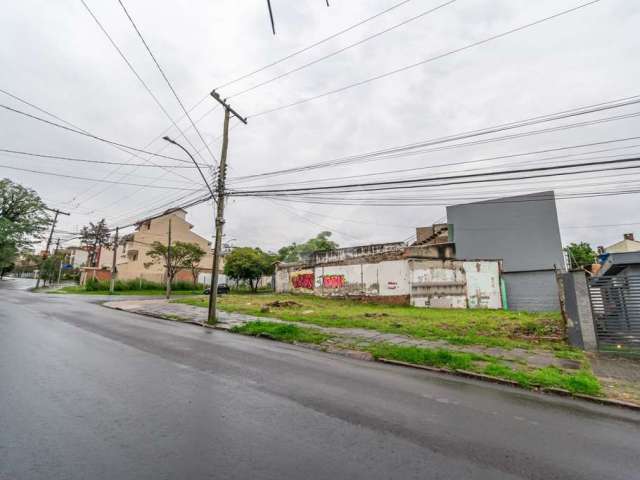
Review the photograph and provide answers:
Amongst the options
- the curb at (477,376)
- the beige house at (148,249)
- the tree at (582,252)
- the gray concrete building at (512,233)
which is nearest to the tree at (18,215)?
the beige house at (148,249)

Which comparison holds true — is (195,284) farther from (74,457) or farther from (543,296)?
(74,457)

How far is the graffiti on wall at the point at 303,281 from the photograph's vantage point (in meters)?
29.9

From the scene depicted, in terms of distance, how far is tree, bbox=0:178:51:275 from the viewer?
32.7 metres

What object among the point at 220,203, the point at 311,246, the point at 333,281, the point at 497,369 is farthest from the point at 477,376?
the point at 311,246

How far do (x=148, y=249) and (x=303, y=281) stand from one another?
27.6 metres

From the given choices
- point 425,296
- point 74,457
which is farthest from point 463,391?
point 425,296

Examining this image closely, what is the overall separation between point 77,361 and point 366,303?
2033 centimetres

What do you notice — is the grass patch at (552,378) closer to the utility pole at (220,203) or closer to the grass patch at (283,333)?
the grass patch at (283,333)

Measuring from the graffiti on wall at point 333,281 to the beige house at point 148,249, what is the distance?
2583cm

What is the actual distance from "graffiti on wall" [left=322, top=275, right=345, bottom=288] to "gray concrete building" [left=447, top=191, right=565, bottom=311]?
41.7ft

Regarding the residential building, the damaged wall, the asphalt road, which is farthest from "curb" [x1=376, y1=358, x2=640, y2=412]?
the residential building

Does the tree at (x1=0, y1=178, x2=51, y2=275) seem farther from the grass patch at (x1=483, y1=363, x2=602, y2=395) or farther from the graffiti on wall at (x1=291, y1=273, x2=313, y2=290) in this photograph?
the grass patch at (x1=483, y1=363, x2=602, y2=395)

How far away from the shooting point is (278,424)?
3.90m

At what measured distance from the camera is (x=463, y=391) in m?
5.96
